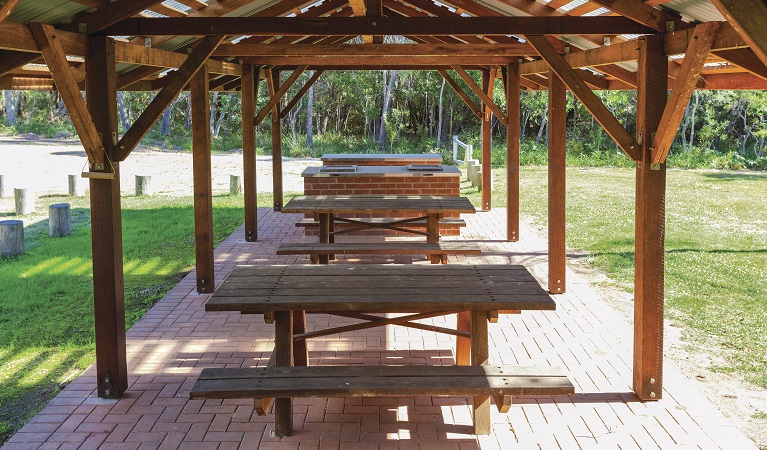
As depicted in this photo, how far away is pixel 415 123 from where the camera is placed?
31.8 m

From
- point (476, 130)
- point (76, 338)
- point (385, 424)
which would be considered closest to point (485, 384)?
point (385, 424)

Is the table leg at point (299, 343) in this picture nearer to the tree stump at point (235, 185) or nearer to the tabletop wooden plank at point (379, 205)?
the tabletop wooden plank at point (379, 205)

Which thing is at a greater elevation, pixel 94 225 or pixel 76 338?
pixel 94 225

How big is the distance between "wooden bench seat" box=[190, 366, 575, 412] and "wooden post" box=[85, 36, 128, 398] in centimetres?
126

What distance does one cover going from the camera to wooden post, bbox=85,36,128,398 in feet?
16.1

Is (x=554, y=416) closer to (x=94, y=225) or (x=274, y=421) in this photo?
(x=274, y=421)

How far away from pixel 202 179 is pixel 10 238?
4285mm

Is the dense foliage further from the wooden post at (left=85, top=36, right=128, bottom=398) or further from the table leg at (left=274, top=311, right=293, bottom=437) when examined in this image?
the table leg at (left=274, top=311, right=293, bottom=437)

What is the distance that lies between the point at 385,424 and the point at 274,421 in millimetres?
675

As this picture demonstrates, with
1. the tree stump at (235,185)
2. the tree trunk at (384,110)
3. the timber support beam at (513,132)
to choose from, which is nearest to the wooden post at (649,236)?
the timber support beam at (513,132)

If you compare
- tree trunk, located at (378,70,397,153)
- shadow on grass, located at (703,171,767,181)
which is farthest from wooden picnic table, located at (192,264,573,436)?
tree trunk, located at (378,70,397,153)

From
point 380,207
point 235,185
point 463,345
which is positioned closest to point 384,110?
point 235,185

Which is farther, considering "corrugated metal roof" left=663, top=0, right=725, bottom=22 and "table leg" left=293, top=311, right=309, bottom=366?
"table leg" left=293, top=311, right=309, bottom=366

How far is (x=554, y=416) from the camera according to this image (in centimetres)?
478
